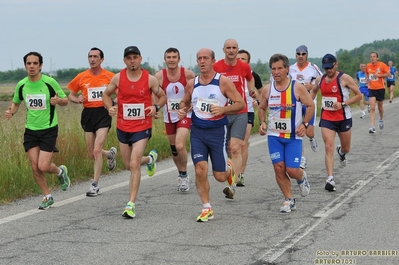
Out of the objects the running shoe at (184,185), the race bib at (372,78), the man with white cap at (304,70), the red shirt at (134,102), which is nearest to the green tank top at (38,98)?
the red shirt at (134,102)

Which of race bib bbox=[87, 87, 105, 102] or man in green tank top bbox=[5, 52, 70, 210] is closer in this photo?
man in green tank top bbox=[5, 52, 70, 210]

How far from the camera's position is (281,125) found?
9070 millimetres

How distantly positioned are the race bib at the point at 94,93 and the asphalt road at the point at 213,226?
1.30 meters

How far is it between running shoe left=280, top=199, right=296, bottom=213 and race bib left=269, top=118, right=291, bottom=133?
0.84 metres

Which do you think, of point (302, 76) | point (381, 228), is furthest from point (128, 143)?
point (302, 76)

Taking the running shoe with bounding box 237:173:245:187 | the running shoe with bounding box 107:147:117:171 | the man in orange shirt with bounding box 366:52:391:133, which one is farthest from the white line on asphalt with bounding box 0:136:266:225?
the man in orange shirt with bounding box 366:52:391:133

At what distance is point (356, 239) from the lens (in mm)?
7301

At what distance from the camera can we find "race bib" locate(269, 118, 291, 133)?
9.04 meters

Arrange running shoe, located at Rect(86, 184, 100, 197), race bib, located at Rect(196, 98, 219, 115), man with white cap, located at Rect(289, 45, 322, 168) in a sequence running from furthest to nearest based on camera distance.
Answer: man with white cap, located at Rect(289, 45, 322, 168), running shoe, located at Rect(86, 184, 100, 197), race bib, located at Rect(196, 98, 219, 115)

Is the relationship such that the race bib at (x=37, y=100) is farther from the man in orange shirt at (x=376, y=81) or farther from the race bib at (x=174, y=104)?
the man in orange shirt at (x=376, y=81)

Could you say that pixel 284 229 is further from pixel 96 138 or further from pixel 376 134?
pixel 376 134

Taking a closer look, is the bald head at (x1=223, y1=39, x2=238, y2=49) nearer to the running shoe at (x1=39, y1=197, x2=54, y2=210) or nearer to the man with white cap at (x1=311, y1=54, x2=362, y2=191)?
the man with white cap at (x1=311, y1=54, x2=362, y2=191)

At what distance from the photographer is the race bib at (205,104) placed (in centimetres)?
866

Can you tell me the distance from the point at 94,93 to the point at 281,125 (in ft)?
10.1
